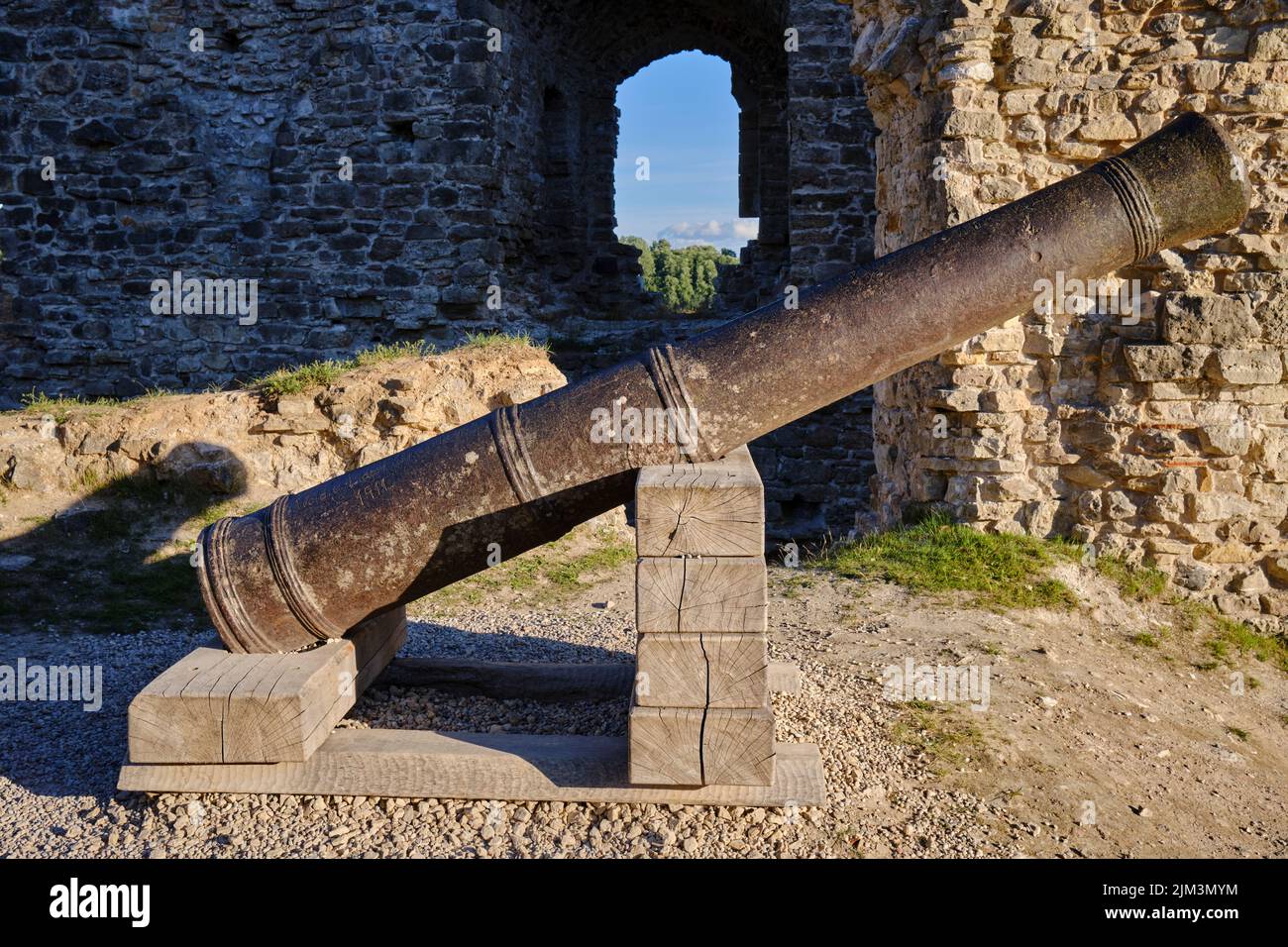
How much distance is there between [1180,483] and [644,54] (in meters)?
10.7

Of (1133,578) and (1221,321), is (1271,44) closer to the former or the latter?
(1221,321)

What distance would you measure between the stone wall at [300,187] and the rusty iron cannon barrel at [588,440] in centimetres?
744

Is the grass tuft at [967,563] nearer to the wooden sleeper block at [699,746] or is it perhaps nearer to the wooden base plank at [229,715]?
the wooden sleeper block at [699,746]

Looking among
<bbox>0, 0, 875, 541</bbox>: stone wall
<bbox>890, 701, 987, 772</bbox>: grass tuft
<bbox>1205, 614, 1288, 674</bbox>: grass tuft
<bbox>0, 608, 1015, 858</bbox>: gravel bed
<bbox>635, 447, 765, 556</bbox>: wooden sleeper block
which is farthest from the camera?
<bbox>0, 0, 875, 541</bbox>: stone wall

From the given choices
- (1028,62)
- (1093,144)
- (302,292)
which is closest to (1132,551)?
(1093,144)

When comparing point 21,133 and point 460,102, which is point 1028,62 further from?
point 21,133

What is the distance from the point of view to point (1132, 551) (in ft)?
19.5

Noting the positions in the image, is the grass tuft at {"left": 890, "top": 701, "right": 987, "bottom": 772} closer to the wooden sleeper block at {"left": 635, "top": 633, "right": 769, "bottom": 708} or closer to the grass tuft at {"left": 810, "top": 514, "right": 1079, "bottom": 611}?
the wooden sleeper block at {"left": 635, "top": 633, "right": 769, "bottom": 708}

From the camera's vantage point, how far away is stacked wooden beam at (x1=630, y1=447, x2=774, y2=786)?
3.29 meters

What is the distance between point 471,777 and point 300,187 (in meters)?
9.41

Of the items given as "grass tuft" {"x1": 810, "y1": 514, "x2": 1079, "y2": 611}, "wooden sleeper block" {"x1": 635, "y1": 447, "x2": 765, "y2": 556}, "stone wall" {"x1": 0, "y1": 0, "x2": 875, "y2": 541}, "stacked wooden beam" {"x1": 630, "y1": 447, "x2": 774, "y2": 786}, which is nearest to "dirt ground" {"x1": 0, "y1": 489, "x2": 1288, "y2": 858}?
"grass tuft" {"x1": 810, "y1": 514, "x2": 1079, "y2": 611}

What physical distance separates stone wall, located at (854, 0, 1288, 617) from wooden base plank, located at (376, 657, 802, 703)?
7.30 ft

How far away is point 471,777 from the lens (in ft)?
11.5

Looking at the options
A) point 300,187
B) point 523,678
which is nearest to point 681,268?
point 300,187
